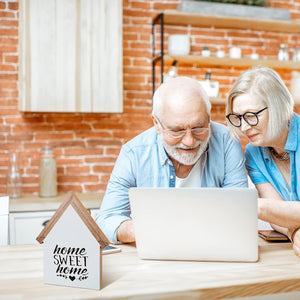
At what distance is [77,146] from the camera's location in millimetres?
3131

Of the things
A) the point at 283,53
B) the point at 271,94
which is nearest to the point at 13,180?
the point at 271,94

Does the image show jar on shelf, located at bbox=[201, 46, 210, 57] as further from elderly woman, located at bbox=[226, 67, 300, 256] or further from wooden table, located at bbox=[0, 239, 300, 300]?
wooden table, located at bbox=[0, 239, 300, 300]

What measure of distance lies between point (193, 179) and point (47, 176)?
1394 mm

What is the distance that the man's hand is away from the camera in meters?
1.45

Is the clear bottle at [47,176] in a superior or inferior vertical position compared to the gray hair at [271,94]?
inferior

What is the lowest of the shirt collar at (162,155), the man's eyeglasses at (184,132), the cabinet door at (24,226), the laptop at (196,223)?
the cabinet door at (24,226)

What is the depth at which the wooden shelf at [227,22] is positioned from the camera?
3.06 meters

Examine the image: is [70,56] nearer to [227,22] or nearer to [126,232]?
[227,22]

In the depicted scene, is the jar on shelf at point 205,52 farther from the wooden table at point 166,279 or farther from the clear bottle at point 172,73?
the wooden table at point 166,279

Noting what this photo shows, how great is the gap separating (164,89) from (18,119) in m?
1.70

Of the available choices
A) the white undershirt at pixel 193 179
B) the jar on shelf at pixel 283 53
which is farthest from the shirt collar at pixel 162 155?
the jar on shelf at pixel 283 53

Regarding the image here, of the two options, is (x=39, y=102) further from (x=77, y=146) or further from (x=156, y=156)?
(x=156, y=156)

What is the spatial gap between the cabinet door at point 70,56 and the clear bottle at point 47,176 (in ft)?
1.25

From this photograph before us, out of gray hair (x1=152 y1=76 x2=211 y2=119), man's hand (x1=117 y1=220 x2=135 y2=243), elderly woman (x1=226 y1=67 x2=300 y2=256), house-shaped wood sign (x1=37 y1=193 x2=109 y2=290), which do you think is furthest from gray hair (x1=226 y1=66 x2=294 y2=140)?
house-shaped wood sign (x1=37 y1=193 x2=109 y2=290)
